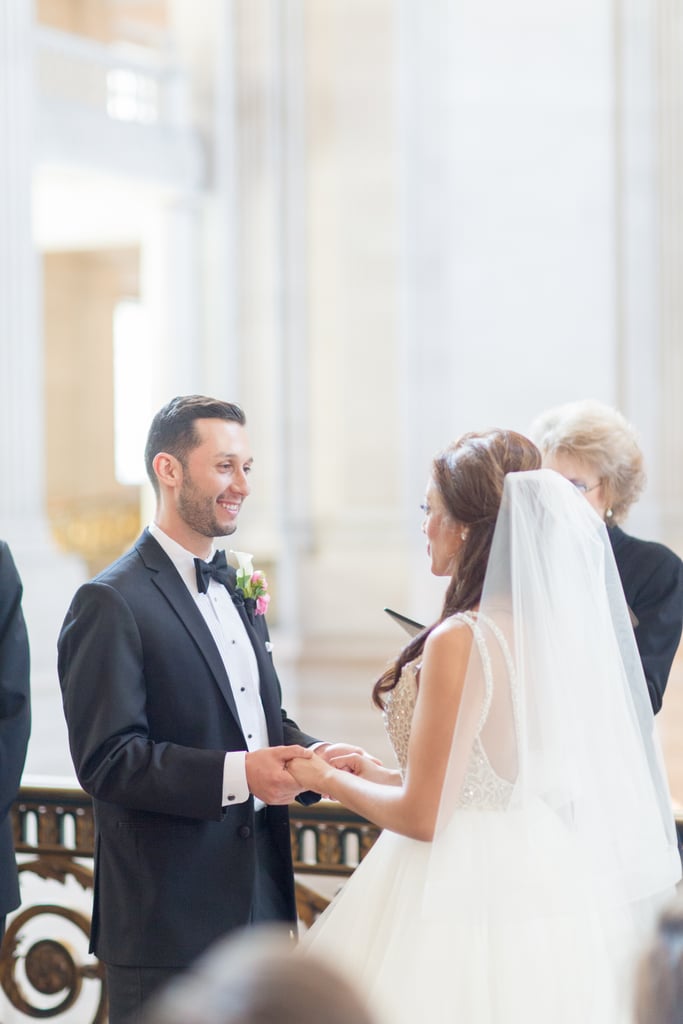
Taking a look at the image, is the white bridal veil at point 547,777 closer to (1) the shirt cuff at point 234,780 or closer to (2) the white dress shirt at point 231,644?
(1) the shirt cuff at point 234,780

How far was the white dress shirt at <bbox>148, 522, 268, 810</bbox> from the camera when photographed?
308 cm

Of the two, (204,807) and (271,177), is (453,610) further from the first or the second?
(271,177)

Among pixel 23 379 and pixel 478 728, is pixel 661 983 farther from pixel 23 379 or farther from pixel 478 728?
pixel 23 379

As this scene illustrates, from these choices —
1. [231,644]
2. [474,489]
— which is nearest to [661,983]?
[474,489]

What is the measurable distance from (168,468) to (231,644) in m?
0.45

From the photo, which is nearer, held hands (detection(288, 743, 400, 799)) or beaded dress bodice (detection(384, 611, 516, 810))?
beaded dress bodice (detection(384, 611, 516, 810))

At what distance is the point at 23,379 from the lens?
31.4ft

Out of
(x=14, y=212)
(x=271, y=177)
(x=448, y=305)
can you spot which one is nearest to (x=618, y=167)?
(x=448, y=305)

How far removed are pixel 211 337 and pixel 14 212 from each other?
3052 millimetres

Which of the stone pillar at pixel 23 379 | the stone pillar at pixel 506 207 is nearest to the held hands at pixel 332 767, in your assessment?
the stone pillar at pixel 23 379

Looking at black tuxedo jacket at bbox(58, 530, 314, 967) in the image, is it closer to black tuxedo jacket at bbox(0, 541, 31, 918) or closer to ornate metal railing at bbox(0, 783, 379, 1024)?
black tuxedo jacket at bbox(0, 541, 31, 918)

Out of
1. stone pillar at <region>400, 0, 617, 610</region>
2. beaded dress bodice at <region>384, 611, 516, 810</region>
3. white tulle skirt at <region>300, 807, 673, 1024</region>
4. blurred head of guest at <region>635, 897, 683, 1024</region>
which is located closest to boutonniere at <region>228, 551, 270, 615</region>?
beaded dress bodice at <region>384, 611, 516, 810</region>

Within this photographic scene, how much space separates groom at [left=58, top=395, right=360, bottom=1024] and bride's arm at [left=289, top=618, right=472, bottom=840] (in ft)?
1.04

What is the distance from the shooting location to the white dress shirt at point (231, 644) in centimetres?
308
